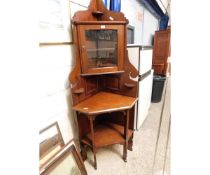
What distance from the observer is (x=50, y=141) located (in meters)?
1.22

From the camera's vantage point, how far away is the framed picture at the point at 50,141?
1105mm

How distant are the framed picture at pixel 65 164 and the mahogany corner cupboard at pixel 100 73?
0.97 feet

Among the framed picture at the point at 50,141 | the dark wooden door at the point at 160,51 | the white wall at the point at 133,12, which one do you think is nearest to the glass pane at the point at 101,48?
the framed picture at the point at 50,141

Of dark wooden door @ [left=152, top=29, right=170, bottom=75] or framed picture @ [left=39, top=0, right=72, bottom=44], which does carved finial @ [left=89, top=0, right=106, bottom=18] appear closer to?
framed picture @ [left=39, top=0, right=72, bottom=44]

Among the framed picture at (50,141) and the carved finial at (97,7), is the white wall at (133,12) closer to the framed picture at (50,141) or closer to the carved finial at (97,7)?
the carved finial at (97,7)

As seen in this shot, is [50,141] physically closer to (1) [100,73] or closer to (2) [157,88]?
(1) [100,73]

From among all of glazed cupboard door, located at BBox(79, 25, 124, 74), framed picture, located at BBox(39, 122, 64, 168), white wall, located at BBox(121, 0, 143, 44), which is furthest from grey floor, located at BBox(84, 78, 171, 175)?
white wall, located at BBox(121, 0, 143, 44)

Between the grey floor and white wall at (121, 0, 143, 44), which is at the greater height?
white wall at (121, 0, 143, 44)

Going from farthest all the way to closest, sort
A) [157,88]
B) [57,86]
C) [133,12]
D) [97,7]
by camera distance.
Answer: [157,88] < [133,12] < [97,7] < [57,86]

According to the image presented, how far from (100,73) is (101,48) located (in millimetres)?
306

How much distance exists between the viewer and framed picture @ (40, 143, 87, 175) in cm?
94

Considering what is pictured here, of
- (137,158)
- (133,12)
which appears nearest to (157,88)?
(133,12)
